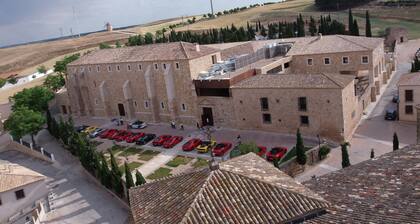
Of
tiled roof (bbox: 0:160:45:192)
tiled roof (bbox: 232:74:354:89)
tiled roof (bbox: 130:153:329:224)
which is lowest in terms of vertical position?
tiled roof (bbox: 0:160:45:192)

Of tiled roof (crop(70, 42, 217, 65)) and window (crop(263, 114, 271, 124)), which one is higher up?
tiled roof (crop(70, 42, 217, 65))

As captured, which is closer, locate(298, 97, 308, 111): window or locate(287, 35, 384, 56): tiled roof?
locate(298, 97, 308, 111): window

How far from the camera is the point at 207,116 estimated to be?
4866 centimetres

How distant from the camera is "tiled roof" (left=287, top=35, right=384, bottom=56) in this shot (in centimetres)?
5041

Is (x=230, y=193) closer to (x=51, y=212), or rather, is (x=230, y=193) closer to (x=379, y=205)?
(x=379, y=205)

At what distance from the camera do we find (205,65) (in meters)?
51.0

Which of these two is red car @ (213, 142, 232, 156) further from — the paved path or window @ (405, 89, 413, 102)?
window @ (405, 89, 413, 102)

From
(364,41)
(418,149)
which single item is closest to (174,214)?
(418,149)

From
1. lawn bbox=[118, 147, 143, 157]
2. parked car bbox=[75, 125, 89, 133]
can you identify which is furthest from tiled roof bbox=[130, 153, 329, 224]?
parked car bbox=[75, 125, 89, 133]

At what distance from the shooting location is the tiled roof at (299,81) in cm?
3888

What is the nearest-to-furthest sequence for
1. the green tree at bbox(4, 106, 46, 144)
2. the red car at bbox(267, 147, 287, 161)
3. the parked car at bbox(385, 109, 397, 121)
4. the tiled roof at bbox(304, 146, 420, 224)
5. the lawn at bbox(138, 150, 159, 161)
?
the tiled roof at bbox(304, 146, 420, 224) < the red car at bbox(267, 147, 287, 161) < the parked car at bbox(385, 109, 397, 121) < the lawn at bbox(138, 150, 159, 161) < the green tree at bbox(4, 106, 46, 144)

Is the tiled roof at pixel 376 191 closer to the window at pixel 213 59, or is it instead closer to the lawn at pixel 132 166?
the lawn at pixel 132 166

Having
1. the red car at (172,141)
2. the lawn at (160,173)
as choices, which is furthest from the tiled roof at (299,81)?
the lawn at (160,173)

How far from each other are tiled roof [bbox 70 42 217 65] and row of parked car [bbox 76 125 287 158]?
31.2 ft
